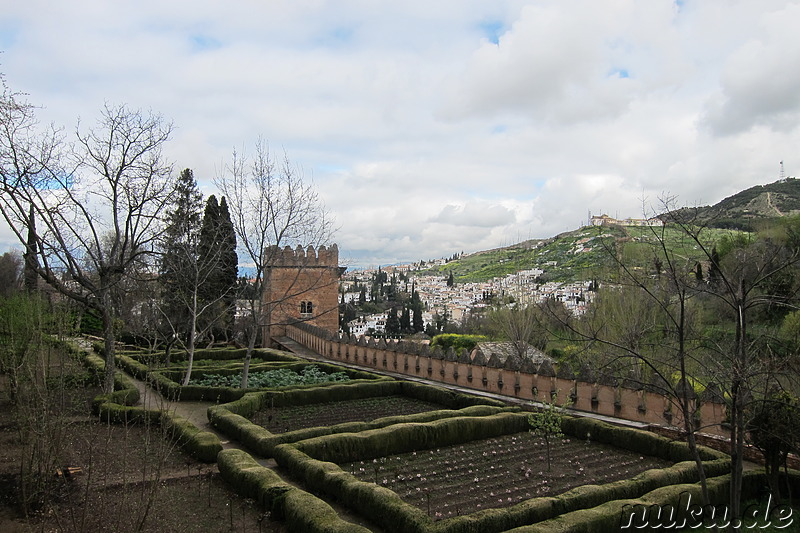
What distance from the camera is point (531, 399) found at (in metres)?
14.1

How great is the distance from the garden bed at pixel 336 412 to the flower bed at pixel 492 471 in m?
3.04

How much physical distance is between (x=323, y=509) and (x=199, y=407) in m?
9.01

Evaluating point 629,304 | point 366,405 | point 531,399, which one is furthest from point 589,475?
point 629,304

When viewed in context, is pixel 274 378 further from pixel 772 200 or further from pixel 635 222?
pixel 772 200

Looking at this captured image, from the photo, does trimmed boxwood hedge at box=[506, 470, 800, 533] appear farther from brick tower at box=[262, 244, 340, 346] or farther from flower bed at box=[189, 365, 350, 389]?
brick tower at box=[262, 244, 340, 346]

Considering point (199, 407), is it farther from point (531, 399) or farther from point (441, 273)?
point (441, 273)

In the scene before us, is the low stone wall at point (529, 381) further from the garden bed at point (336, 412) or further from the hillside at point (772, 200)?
the hillside at point (772, 200)

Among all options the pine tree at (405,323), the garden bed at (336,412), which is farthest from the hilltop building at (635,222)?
Result: the pine tree at (405,323)

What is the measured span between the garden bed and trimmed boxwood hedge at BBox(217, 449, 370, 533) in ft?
11.2

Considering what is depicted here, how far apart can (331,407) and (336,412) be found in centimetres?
68

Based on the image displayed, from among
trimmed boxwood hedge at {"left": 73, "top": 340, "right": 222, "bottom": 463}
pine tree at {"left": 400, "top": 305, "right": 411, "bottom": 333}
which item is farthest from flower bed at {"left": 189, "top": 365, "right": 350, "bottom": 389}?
pine tree at {"left": 400, "top": 305, "right": 411, "bottom": 333}

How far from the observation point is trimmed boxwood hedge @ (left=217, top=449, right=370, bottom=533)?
6.16m

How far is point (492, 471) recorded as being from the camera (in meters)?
8.93

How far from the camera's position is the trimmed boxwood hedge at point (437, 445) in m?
6.41
